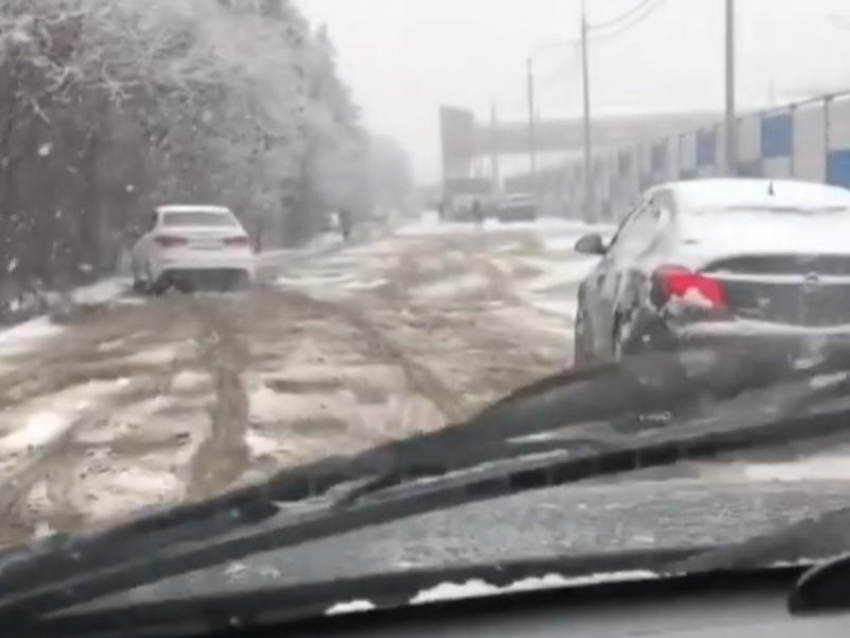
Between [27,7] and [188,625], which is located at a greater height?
[27,7]

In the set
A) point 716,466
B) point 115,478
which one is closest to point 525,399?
point 716,466

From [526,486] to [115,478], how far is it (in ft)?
20.9

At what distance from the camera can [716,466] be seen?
145 inches

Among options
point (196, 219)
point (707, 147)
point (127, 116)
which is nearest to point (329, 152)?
point (707, 147)

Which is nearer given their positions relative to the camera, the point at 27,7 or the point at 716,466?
the point at 716,466

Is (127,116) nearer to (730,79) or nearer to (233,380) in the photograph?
(730,79)

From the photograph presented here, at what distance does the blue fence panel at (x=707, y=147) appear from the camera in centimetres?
4247

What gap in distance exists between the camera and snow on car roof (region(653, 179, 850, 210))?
36.3 ft

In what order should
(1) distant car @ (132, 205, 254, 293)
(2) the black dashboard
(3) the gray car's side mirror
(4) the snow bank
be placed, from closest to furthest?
(2) the black dashboard < (3) the gray car's side mirror < (4) the snow bank < (1) distant car @ (132, 205, 254, 293)

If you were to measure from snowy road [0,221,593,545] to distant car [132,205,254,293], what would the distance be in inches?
21.7

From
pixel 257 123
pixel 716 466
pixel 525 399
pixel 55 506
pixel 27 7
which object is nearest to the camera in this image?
pixel 716 466

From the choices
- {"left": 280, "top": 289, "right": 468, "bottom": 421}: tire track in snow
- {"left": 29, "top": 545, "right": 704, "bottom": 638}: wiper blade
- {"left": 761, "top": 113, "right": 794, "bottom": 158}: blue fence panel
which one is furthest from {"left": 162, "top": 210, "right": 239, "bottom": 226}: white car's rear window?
{"left": 29, "top": 545, "right": 704, "bottom": 638}: wiper blade

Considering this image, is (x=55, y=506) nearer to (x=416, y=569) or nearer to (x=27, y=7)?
(x=416, y=569)

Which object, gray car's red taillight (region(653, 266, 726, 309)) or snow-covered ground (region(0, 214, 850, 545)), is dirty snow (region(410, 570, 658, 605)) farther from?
gray car's red taillight (region(653, 266, 726, 309))
